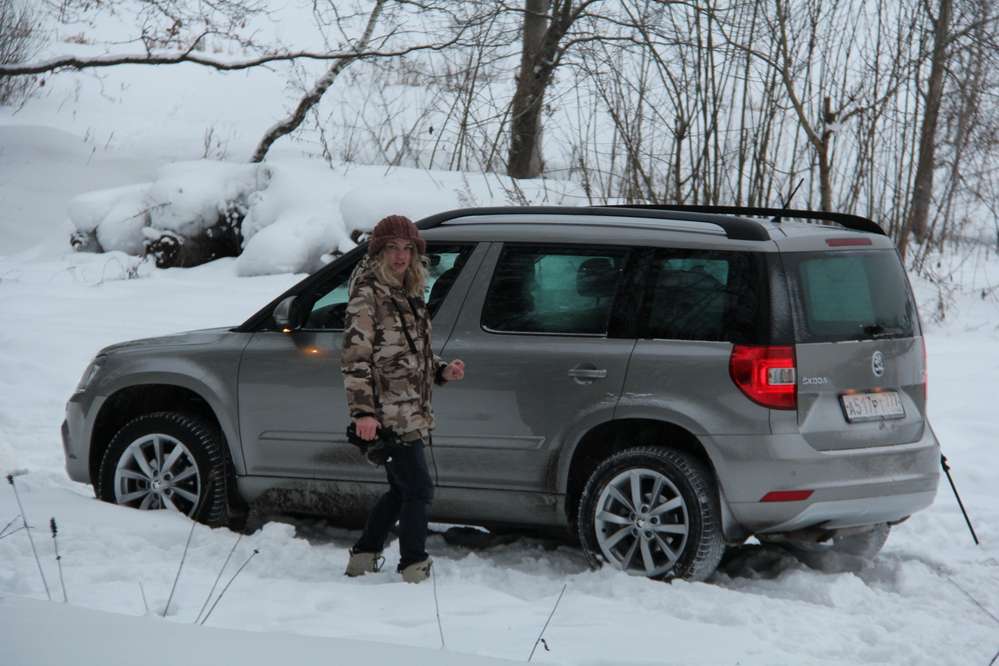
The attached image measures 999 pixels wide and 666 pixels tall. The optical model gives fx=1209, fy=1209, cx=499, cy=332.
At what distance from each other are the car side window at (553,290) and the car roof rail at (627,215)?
Result: 266 mm

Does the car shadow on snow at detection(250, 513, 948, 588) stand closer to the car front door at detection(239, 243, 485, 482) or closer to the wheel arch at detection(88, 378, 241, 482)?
the car front door at detection(239, 243, 485, 482)

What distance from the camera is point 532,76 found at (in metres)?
15.5

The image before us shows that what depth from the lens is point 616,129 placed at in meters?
12.8

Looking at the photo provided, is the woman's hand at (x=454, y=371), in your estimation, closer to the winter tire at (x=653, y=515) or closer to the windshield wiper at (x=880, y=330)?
the winter tire at (x=653, y=515)

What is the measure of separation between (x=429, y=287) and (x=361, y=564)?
1460mm

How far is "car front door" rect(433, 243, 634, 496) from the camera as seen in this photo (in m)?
5.66

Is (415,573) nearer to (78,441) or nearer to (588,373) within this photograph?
(588,373)

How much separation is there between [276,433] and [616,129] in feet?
24.6

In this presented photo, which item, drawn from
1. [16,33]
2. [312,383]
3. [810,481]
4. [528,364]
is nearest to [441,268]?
[528,364]

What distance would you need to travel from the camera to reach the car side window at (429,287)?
610 centimetres

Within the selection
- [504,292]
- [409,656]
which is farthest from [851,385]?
[409,656]

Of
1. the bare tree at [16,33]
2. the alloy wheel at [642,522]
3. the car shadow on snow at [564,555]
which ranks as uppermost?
the bare tree at [16,33]

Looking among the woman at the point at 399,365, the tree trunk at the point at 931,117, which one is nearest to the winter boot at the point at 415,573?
the woman at the point at 399,365

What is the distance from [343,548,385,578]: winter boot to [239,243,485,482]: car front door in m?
0.62
